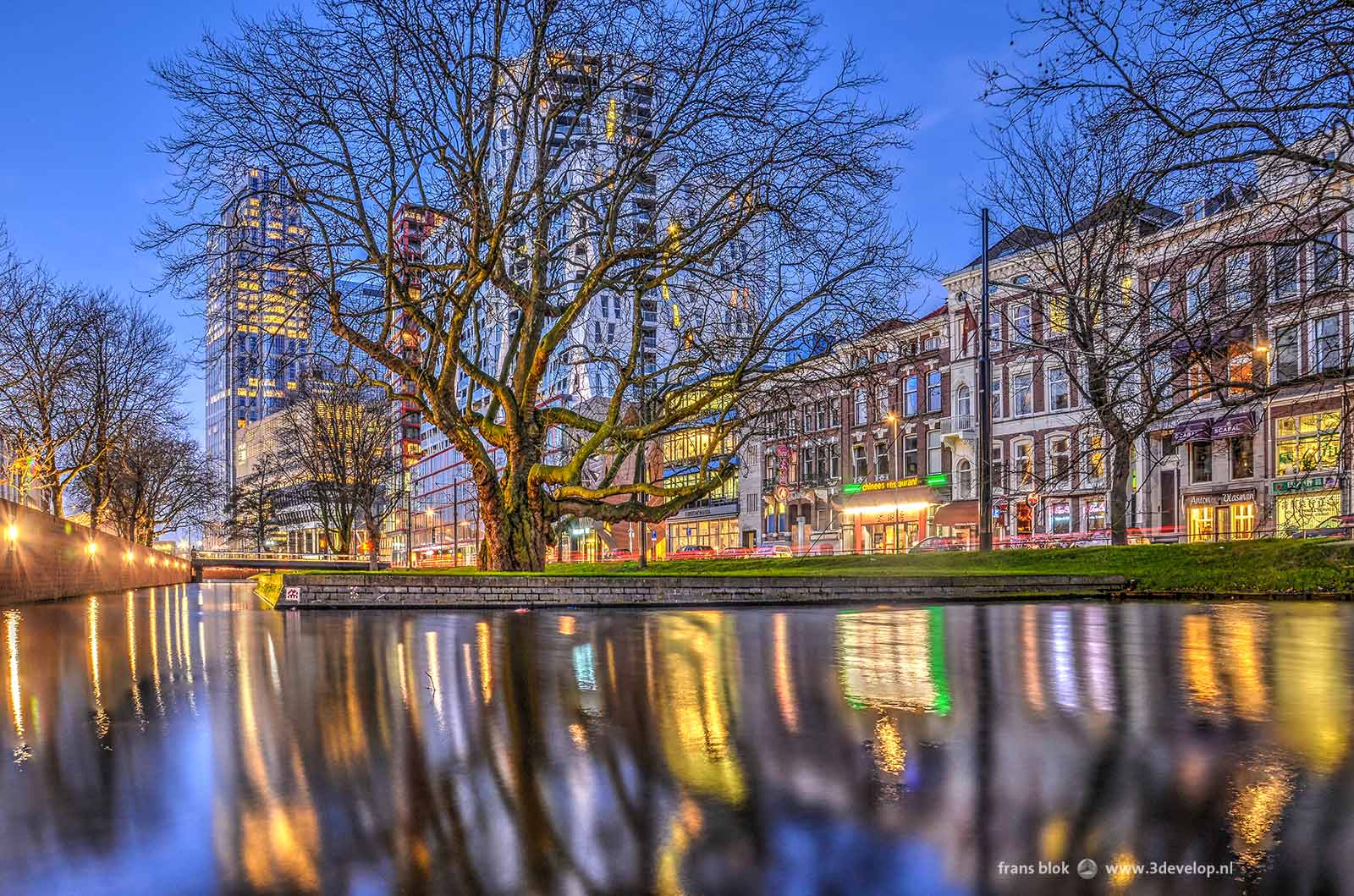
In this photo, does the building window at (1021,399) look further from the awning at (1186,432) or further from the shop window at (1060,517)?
the awning at (1186,432)

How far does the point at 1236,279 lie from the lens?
9359 millimetres

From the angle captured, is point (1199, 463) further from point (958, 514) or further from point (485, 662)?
point (485, 662)

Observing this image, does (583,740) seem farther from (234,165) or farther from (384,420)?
(384,420)

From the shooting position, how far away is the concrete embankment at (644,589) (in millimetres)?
19000

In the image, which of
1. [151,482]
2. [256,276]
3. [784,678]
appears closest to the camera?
[784,678]

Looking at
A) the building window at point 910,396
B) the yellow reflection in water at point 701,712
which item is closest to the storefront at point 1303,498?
the building window at point 910,396

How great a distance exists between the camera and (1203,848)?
3475 millimetres

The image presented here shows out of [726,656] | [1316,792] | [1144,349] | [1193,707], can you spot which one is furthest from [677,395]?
[1316,792]

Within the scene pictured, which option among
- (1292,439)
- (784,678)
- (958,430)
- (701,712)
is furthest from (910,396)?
(701,712)

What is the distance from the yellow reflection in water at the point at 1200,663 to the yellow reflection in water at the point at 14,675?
298 inches

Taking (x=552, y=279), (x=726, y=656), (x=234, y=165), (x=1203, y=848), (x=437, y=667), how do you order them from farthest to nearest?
(x=552, y=279) < (x=234, y=165) < (x=726, y=656) < (x=437, y=667) < (x=1203, y=848)

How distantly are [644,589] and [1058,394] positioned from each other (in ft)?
122

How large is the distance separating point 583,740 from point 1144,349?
589 centimetres

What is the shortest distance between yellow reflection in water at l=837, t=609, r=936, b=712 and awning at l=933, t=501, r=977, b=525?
38.0m
